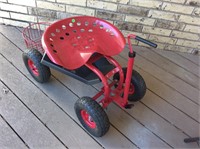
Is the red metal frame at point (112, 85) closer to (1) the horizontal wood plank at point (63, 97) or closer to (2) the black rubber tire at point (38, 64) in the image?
(1) the horizontal wood plank at point (63, 97)

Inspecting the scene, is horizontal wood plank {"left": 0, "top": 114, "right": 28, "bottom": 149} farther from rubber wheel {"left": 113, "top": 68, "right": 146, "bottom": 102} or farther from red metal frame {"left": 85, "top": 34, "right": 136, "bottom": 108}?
rubber wheel {"left": 113, "top": 68, "right": 146, "bottom": 102}

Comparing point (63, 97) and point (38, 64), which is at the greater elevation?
point (38, 64)

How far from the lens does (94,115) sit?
35.7 inches

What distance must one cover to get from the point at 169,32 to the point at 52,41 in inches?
34.2

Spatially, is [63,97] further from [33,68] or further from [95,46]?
[95,46]

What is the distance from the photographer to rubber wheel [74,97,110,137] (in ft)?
2.99

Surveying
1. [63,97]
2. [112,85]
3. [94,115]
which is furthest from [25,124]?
[112,85]

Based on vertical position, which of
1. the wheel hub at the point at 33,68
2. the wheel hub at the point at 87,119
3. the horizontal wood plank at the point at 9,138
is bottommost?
the horizontal wood plank at the point at 9,138

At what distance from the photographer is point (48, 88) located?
47.0 inches

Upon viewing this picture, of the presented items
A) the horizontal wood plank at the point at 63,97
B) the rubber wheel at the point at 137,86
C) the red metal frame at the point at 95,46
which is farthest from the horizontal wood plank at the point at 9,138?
the rubber wheel at the point at 137,86

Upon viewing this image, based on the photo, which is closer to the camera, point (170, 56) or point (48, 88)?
point (48, 88)

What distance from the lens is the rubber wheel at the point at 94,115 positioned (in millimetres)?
912

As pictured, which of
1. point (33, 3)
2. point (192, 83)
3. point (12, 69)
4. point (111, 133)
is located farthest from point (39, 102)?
point (192, 83)

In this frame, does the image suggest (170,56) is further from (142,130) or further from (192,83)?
(142,130)
